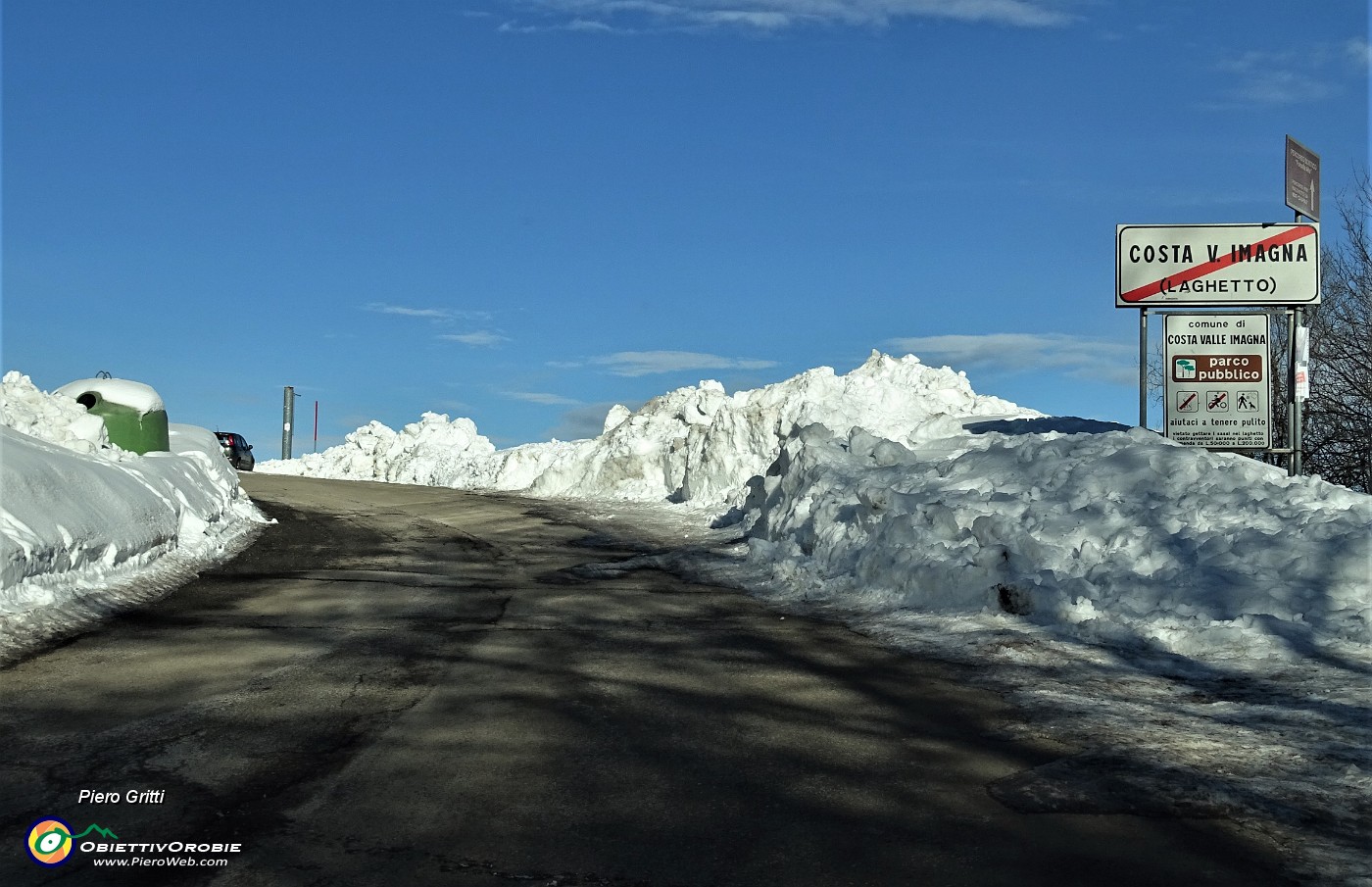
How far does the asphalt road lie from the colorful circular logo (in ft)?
0.16

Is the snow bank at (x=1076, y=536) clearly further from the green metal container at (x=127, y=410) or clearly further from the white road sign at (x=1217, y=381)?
the green metal container at (x=127, y=410)

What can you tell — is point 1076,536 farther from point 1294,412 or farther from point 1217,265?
point 1217,265

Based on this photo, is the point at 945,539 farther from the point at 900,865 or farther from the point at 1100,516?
the point at 900,865

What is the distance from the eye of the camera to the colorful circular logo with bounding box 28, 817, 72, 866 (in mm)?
4141

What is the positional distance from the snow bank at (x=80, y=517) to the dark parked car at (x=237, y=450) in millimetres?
19009

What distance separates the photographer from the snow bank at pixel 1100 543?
8.11 m

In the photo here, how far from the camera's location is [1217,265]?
15703 mm

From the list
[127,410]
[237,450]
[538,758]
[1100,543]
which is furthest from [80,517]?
[237,450]

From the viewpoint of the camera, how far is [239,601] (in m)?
10.0

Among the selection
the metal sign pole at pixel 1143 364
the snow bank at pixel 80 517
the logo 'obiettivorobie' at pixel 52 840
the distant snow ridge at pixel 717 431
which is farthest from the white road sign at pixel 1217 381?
the logo 'obiettivorobie' at pixel 52 840

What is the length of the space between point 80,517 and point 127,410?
8854mm

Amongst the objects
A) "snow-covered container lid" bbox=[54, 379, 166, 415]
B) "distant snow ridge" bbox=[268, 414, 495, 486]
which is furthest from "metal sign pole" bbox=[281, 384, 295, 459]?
"snow-covered container lid" bbox=[54, 379, 166, 415]

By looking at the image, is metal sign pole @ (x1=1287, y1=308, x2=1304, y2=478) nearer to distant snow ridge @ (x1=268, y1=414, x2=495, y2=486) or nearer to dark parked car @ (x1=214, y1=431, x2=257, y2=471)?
distant snow ridge @ (x1=268, y1=414, x2=495, y2=486)

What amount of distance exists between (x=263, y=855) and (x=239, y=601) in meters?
6.39
